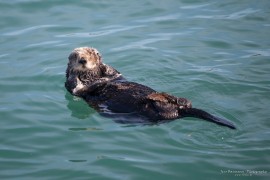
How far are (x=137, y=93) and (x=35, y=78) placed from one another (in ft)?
7.72

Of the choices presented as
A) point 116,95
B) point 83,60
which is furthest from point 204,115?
point 83,60

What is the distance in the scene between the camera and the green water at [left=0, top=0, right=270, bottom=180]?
16.4 feet

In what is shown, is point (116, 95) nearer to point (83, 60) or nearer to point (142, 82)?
point (83, 60)

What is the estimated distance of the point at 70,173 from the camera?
4.87 metres

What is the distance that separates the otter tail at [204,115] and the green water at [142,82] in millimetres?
235

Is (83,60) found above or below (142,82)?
above

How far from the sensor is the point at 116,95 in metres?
5.88

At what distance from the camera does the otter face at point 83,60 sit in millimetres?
6758

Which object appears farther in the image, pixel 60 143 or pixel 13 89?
pixel 13 89

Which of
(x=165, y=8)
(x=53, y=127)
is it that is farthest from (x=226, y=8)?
(x=53, y=127)

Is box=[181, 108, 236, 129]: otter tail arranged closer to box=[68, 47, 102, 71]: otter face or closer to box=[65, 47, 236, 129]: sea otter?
box=[65, 47, 236, 129]: sea otter

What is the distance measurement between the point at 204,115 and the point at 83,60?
2.25 meters

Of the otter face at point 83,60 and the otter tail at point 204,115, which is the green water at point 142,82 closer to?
the otter tail at point 204,115

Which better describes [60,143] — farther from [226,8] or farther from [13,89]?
[226,8]
